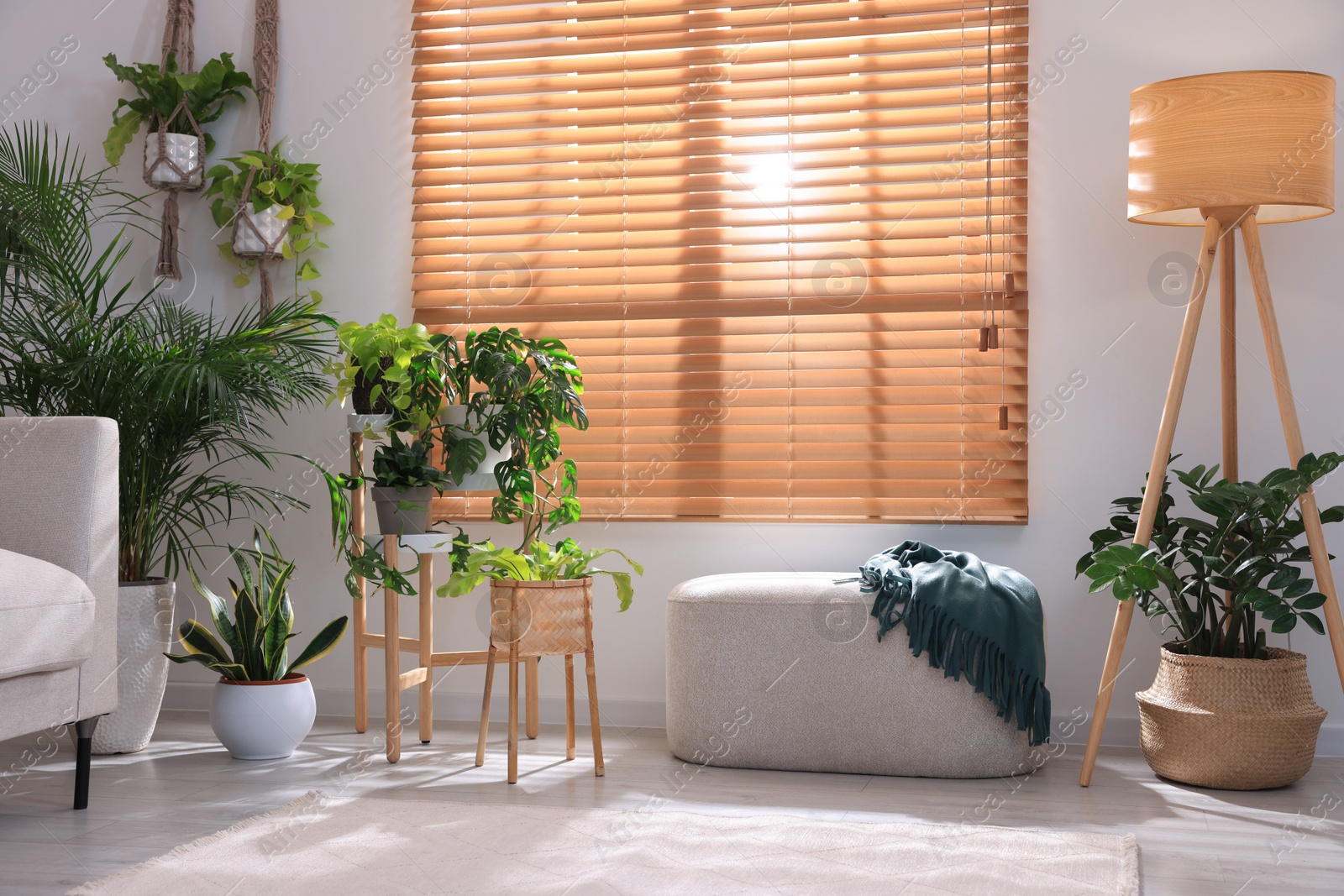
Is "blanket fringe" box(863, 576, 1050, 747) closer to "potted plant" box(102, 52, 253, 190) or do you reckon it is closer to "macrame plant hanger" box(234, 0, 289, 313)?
"macrame plant hanger" box(234, 0, 289, 313)

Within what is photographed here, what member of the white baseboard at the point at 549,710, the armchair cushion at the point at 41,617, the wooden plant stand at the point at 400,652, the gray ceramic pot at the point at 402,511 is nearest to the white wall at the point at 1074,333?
the white baseboard at the point at 549,710

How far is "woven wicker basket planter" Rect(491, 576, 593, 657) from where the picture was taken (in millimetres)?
2480

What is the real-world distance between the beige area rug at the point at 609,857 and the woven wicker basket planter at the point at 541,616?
39 cm

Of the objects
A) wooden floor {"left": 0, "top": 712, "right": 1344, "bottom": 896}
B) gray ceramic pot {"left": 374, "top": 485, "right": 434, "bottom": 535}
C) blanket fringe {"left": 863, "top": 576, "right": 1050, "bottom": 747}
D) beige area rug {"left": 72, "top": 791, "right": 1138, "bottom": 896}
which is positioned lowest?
wooden floor {"left": 0, "top": 712, "right": 1344, "bottom": 896}

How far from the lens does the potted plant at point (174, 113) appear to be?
10.7 feet

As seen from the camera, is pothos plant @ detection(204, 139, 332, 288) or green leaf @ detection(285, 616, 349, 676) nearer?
green leaf @ detection(285, 616, 349, 676)

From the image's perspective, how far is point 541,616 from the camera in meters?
2.49

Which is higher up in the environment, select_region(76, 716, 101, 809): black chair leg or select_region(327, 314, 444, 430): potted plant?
select_region(327, 314, 444, 430): potted plant

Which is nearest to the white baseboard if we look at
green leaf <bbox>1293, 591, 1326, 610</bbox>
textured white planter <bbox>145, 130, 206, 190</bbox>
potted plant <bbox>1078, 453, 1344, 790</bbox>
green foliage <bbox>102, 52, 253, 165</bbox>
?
potted plant <bbox>1078, 453, 1344, 790</bbox>

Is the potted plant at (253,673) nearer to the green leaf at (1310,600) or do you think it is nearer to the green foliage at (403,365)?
the green foliage at (403,365)

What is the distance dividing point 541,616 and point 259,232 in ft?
5.21

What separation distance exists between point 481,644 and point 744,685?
96 centimetres

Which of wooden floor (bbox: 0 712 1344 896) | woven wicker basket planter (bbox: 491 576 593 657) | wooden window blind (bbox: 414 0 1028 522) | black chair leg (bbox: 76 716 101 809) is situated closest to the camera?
wooden floor (bbox: 0 712 1344 896)

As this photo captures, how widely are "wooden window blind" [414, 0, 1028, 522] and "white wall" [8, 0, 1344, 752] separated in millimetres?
75
